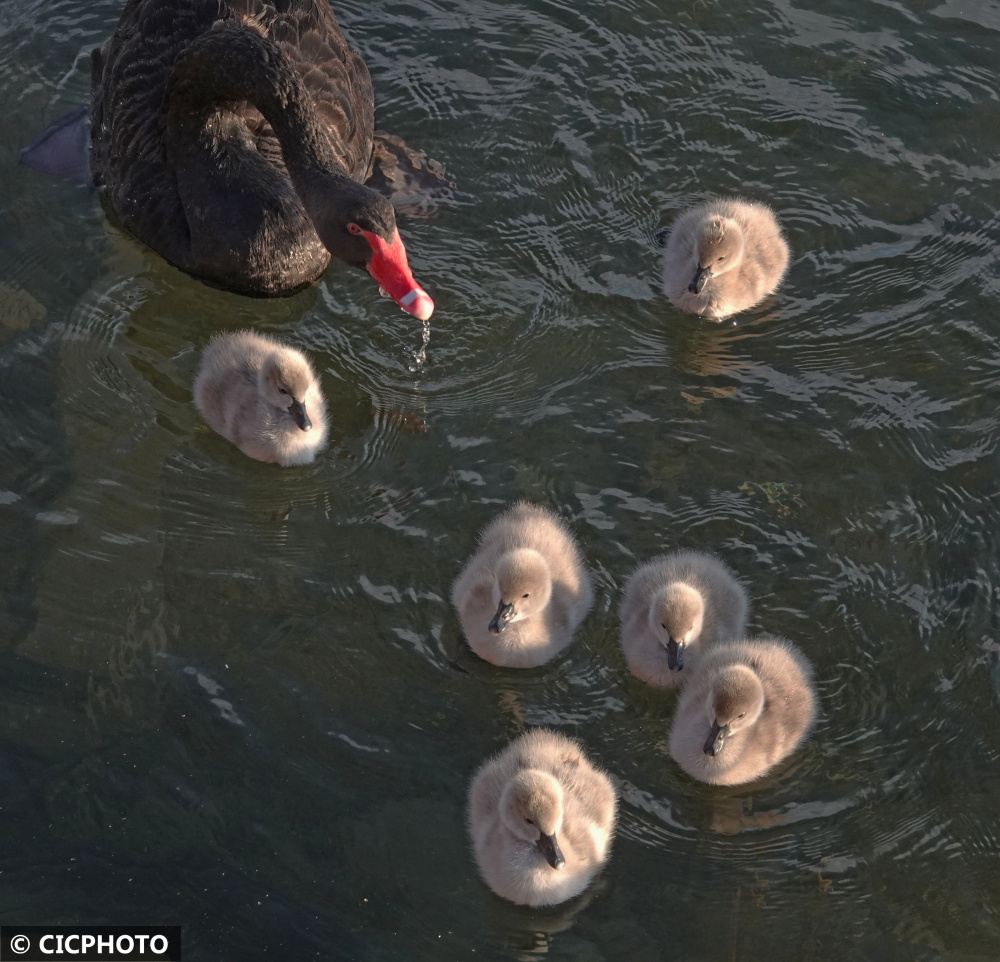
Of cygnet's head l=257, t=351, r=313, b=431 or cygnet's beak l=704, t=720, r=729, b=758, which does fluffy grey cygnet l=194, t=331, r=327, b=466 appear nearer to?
cygnet's head l=257, t=351, r=313, b=431

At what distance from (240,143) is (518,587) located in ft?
8.49

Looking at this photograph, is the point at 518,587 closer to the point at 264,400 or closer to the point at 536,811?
the point at 536,811

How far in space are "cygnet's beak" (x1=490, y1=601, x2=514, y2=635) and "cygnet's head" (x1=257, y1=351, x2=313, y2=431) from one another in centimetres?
109

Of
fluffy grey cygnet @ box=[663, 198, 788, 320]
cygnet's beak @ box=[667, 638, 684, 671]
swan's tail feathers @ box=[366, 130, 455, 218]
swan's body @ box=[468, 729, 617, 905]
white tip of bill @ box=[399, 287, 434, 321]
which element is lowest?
swan's body @ box=[468, 729, 617, 905]

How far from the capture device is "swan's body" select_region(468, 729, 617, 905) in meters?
3.82

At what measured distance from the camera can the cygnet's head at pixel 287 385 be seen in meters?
4.89

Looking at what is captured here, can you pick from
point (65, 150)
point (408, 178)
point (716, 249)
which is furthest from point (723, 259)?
point (65, 150)

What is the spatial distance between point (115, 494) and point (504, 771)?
5.97 ft

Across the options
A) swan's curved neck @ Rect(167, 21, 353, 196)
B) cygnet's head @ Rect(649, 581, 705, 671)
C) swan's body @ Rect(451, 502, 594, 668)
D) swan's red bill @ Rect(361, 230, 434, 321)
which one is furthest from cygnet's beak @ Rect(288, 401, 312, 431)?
cygnet's head @ Rect(649, 581, 705, 671)

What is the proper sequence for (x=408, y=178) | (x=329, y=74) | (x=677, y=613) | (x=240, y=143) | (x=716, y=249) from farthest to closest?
(x=408, y=178)
(x=329, y=74)
(x=240, y=143)
(x=716, y=249)
(x=677, y=613)

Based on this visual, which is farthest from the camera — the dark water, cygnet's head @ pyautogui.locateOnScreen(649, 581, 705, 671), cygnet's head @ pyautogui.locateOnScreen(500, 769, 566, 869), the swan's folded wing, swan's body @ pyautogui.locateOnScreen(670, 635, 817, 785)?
the swan's folded wing

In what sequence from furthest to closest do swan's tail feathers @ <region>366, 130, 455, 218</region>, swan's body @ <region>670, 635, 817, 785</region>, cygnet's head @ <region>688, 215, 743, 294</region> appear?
swan's tail feathers @ <region>366, 130, 455, 218</region>
cygnet's head @ <region>688, 215, 743, 294</region>
swan's body @ <region>670, 635, 817, 785</region>

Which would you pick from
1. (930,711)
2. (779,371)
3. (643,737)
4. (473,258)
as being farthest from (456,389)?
(930,711)

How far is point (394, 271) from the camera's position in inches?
194
